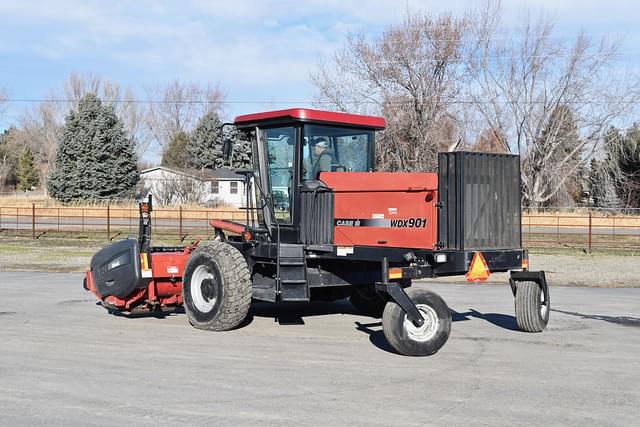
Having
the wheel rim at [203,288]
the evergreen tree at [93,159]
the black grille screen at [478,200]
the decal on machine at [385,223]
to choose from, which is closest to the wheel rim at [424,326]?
the black grille screen at [478,200]

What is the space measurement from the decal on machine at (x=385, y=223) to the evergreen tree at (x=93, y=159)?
48.9 m

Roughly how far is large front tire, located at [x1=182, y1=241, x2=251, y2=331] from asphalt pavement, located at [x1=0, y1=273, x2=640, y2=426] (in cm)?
25

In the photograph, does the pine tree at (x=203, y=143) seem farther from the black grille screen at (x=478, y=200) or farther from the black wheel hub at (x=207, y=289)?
the black grille screen at (x=478, y=200)

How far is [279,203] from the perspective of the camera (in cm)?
1081

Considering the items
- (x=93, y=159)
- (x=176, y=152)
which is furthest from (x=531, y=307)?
(x=176, y=152)

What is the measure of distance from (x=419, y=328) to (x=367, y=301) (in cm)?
338

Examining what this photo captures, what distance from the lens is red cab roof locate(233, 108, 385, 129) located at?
10.5 meters

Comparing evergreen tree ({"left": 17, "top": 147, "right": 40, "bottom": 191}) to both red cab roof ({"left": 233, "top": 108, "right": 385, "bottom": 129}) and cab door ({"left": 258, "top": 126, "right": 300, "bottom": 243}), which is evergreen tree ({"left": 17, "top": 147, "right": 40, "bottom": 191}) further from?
cab door ({"left": 258, "top": 126, "right": 300, "bottom": 243})

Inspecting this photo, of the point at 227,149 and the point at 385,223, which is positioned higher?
the point at 227,149

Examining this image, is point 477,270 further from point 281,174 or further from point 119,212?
point 119,212

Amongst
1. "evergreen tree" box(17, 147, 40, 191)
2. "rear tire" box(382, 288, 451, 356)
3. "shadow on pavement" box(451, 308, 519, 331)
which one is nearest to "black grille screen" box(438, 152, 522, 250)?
"rear tire" box(382, 288, 451, 356)

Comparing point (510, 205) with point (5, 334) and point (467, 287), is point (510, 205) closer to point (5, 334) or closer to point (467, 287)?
point (5, 334)

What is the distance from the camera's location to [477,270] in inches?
355

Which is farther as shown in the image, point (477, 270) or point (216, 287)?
point (216, 287)
